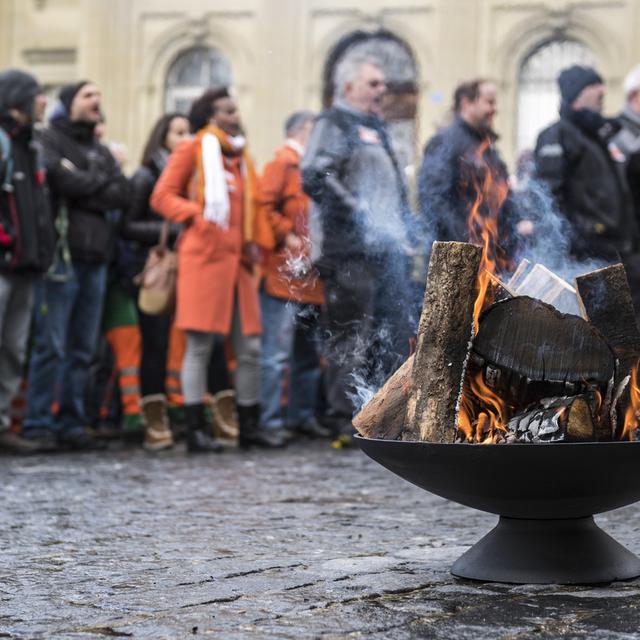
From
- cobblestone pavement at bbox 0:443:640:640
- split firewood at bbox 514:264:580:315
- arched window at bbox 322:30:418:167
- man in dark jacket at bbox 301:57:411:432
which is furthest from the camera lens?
arched window at bbox 322:30:418:167

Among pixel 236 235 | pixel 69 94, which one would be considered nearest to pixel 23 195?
pixel 69 94

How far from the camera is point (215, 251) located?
8.94 metres

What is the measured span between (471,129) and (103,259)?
7.79 feet

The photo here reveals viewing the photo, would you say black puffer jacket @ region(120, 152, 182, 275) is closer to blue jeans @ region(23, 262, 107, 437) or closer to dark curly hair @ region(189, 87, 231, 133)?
blue jeans @ region(23, 262, 107, 437)

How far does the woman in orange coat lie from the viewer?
29.1 ft

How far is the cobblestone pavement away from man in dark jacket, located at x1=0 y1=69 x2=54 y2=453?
151cm

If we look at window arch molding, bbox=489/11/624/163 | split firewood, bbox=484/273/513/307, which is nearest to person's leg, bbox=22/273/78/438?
split firewood, bbox=484/273/513/307

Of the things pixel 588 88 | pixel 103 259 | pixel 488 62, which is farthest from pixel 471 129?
pixel 488 62

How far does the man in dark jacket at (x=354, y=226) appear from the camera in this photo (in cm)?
845

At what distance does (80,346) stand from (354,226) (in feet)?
6.46

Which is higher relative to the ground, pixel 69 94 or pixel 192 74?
pixel 192 74

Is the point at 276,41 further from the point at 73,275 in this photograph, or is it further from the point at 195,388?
the point at 195,388

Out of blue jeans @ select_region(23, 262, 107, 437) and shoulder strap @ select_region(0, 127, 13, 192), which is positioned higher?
shoulder strap @ select_region(0, 127, 13, 192)

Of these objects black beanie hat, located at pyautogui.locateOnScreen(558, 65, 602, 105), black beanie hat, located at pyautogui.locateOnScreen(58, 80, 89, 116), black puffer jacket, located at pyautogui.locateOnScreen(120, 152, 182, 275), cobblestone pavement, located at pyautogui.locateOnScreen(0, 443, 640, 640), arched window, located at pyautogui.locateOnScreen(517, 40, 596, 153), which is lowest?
cobblestone pavement, located at pyautogui.locateOnScreen(0, 443, 640, 640)
